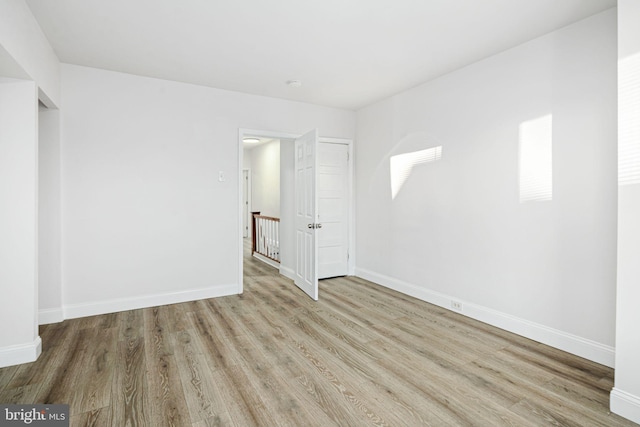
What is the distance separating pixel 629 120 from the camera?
1.95 m

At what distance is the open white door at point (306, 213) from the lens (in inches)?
167

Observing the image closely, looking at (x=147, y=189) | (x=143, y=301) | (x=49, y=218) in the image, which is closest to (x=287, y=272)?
(x=143, y=301)

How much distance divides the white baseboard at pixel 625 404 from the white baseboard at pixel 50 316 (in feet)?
15.3

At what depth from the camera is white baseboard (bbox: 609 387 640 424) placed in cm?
189

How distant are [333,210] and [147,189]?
8.65 feet

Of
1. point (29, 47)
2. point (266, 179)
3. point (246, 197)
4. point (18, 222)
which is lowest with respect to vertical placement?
point (18, 222)

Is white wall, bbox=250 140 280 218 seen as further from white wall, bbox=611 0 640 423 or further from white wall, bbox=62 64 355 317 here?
white wall, bbox=611 0 640 423

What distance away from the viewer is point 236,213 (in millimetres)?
4375

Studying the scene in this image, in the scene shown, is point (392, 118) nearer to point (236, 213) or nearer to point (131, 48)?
point (236, 213)

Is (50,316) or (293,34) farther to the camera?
(50,316)

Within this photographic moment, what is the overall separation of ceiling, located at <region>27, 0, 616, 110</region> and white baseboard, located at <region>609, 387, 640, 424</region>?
2.61 metres

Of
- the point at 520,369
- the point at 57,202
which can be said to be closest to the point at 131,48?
the point at 57,202

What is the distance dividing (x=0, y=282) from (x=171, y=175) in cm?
188

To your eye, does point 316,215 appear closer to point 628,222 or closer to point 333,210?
point 333,210
